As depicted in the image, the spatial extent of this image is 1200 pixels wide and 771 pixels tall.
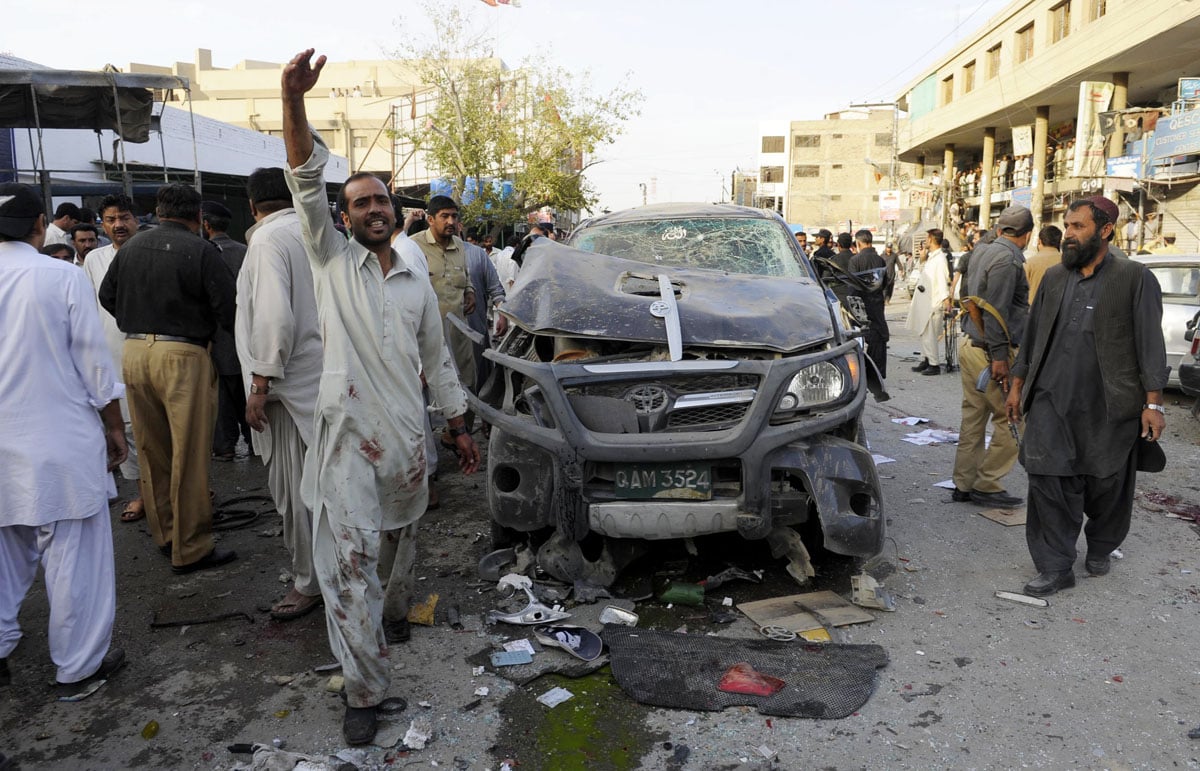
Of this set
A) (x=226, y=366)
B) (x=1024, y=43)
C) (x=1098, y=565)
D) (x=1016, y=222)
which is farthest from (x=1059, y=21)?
(x=226, y=366)

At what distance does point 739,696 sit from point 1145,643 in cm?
183

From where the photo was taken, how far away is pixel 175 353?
4.30m

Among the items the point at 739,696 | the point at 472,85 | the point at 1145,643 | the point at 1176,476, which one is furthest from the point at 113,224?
the point at 472,85

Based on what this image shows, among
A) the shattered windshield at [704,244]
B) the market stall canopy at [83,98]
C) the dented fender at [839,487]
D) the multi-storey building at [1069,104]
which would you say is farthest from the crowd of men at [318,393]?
the multi-storey building at [1069,104]

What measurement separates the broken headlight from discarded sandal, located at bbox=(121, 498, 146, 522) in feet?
13.4

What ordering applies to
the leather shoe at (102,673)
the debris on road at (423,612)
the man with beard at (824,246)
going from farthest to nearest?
the man with beard at (824,246) → the debris on road at (423,612) → the leather shoe at (102,673)

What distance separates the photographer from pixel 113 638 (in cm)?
368

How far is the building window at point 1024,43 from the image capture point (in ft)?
88.2

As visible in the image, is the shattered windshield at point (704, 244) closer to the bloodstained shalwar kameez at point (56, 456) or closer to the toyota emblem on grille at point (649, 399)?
the toyota emblem on grille at point (649, 399)

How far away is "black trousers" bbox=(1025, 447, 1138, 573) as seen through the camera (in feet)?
13.4

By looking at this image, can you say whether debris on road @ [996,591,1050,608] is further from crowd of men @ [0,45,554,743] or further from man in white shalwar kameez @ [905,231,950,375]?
man in white shalwar kameez @ [905,231,950,375]

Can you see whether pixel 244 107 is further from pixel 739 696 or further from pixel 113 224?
pixel 739 696

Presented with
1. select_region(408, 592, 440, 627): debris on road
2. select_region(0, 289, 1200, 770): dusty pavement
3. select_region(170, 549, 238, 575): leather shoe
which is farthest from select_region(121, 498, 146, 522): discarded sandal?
select_region(408, 592, 440, 627): debris on road

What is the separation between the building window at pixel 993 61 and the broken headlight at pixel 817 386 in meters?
30.7
